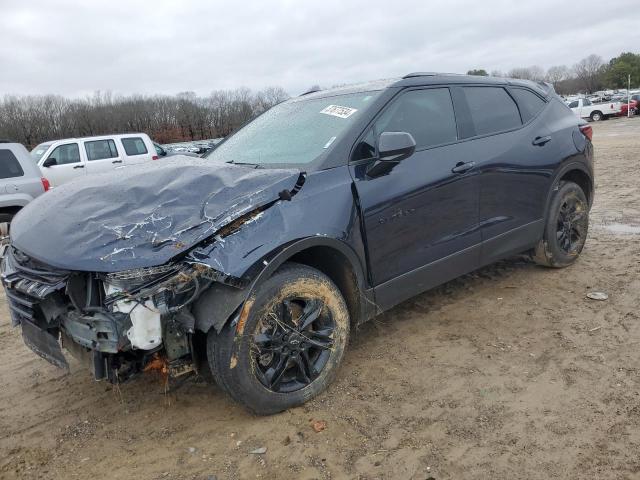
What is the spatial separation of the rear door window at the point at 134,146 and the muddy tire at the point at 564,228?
12.1m

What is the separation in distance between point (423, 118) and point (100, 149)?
484 inches

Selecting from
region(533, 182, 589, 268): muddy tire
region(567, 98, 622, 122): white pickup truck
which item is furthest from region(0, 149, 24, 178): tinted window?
region(567, 98, 622, 122): white pickup truck

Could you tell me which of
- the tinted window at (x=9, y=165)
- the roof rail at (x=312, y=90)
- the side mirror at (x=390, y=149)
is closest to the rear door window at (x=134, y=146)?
the tinted window at (x=9, y=165)

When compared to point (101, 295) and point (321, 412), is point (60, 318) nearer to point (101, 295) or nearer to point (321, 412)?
point (101, 295)

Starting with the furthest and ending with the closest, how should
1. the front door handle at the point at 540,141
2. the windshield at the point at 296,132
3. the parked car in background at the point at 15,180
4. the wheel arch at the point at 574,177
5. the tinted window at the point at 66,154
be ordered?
the tinted window at the point at 66,154 → the parked car in background at the point at 15,180 → the wheel arch at the point at 574,177 → the front door handle at the point at 540,141 → the windshield at the point at 296,132

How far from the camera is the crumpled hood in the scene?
100.0 inches

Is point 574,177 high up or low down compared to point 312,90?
down

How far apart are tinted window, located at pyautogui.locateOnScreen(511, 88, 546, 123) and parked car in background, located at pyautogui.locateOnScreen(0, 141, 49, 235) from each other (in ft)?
24.1

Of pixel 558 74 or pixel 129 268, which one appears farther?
pixel 558 74

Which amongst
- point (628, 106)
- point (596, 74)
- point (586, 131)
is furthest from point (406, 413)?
point (596, 74)

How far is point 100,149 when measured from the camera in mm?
14016

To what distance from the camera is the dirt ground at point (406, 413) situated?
2562 millimetres

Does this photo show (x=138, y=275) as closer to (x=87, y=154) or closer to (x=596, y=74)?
(x=87, y=154)

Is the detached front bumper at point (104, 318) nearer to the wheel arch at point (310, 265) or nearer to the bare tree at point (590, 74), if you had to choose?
the wheel arch at point (310, 265)
